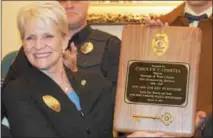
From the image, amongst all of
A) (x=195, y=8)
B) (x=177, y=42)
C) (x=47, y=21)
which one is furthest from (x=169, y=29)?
(x=195, y=8)

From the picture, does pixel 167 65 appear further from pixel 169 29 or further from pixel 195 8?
pixel 195 8

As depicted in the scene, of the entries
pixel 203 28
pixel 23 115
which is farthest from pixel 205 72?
pixel 23 115

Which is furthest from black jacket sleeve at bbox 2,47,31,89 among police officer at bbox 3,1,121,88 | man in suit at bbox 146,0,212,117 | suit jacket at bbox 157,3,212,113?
suit jacket at bbox 157,3,212,113

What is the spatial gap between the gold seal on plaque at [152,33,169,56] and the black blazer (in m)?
0.21

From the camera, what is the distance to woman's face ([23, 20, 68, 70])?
148cm

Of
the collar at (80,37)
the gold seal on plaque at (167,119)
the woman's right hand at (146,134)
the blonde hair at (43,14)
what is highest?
the blonde hair at (43,14)

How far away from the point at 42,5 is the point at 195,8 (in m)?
0.73

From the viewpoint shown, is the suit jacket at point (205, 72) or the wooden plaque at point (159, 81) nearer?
the wooden plaque at point (159, 81)

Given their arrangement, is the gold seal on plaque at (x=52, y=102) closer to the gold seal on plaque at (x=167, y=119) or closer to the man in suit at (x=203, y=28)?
the gold seal on plaque at (x=167, y=119)

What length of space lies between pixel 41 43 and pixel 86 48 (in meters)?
0.64

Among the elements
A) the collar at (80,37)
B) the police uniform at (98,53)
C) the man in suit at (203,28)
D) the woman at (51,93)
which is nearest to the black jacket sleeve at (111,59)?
the police uniform at (98,53)

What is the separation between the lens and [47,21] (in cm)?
149

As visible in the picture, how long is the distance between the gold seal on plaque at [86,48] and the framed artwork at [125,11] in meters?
0.36

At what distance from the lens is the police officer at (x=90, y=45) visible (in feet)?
6.56
